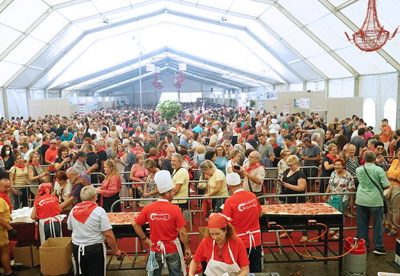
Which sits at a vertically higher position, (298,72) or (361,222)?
(298,72)

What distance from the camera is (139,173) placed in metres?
6.62

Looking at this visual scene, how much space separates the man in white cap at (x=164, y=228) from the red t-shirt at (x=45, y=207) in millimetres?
1655

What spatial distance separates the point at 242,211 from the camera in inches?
139

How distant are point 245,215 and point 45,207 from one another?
103 inches

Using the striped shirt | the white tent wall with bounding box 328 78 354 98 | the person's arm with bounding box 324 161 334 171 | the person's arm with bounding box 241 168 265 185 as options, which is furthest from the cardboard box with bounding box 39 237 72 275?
the white tent wall with bounding box 328 78 354 98

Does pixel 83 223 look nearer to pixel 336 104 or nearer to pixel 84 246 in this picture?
pixel 84 246

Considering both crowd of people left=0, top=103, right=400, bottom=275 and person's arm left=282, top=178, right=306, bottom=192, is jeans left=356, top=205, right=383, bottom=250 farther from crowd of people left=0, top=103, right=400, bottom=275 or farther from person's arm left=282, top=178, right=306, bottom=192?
person's arm left=282, top=178, right=306, bottom=192

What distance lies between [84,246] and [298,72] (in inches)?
873

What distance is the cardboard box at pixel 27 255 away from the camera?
15.7 feet

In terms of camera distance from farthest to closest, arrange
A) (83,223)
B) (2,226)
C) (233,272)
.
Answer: (2,226) → (83,223) → (233,272)

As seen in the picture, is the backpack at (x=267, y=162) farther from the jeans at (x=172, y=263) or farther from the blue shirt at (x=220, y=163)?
the jeans at (x=172, y=263)

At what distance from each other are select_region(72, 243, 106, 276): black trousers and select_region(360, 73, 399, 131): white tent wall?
13.5 meters

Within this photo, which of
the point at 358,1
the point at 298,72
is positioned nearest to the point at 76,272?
the point at 358,1

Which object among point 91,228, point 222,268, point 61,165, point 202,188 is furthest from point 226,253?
point 61,165
